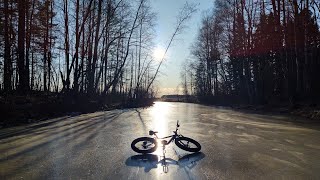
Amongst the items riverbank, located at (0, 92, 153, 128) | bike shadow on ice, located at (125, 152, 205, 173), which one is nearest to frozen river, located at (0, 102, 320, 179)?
bike shadow on ice, located at (125, 152, 205, 173)

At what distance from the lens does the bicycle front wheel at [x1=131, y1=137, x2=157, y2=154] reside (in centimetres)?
947

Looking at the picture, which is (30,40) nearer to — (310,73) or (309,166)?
(310,73)

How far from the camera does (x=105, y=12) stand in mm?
35750

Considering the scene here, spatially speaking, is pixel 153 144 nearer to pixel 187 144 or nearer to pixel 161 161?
pixel 187 144

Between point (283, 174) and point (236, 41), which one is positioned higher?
point (236, 41)

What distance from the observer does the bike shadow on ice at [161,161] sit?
26.5 ft

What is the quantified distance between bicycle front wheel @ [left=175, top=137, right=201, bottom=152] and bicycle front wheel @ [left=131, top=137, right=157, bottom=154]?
70cm

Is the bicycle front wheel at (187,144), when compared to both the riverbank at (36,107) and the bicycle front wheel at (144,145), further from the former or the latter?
the riverbank at (36,107)

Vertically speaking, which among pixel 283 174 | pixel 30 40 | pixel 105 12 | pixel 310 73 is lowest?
pixel 283 174

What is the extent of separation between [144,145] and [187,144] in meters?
1.19

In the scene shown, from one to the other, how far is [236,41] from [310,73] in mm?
10568

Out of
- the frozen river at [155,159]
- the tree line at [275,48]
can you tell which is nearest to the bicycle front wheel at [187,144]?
the frozen river at [155,159]

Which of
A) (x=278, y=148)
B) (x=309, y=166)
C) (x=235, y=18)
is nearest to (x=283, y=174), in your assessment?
(x=309, y=166)

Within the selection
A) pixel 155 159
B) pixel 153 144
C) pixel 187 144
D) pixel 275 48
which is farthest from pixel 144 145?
pixel 275 48
